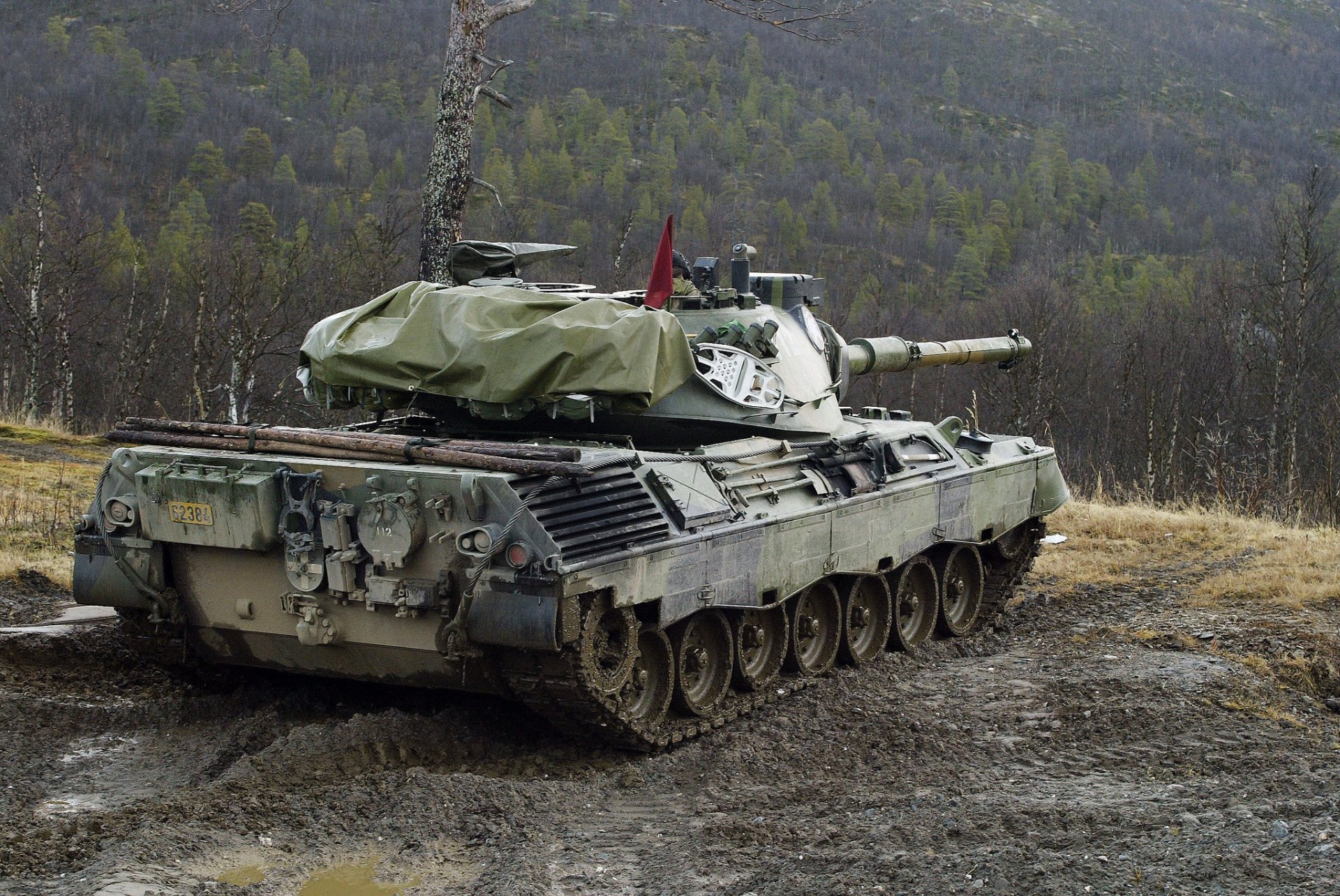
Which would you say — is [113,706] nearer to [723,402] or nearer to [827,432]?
[723,402]

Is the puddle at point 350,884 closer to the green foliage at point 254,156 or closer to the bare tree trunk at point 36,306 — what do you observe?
the bare tree trunk at point 36,306

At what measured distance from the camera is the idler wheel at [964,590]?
12031 millimetres

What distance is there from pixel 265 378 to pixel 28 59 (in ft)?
161

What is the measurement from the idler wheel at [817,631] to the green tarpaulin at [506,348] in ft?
6.43

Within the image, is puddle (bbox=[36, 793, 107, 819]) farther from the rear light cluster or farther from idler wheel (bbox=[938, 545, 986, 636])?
idler wheel (bbox=[938, 545, 986, 636])

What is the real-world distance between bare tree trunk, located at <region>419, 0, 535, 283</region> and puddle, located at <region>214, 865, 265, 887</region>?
25.1 feet

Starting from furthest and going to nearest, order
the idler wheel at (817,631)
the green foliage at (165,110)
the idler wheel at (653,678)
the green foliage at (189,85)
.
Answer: the green foliage at (189,85) < the green foliage at (165,110) < the idler wheel at (817,631) < the idler wheel at (653,678)

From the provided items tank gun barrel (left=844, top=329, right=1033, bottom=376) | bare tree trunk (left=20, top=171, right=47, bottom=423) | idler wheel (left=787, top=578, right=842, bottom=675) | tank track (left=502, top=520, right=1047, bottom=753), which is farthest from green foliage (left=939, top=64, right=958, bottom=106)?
tank track (left=502, top=520, right=1047, bottom=753)

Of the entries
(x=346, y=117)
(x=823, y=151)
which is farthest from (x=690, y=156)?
(x=346, y=117)

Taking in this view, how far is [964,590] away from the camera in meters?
12.3

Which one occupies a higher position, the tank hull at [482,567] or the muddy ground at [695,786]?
the tank hull at [482,567]

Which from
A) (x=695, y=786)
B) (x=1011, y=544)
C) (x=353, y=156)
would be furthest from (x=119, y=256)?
(x=695, y=786)

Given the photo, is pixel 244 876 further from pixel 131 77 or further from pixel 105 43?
pixel 105 43

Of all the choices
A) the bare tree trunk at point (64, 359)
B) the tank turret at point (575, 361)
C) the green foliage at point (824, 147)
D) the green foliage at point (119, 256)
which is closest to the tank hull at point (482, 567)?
the tank turret at point (575, 361)
